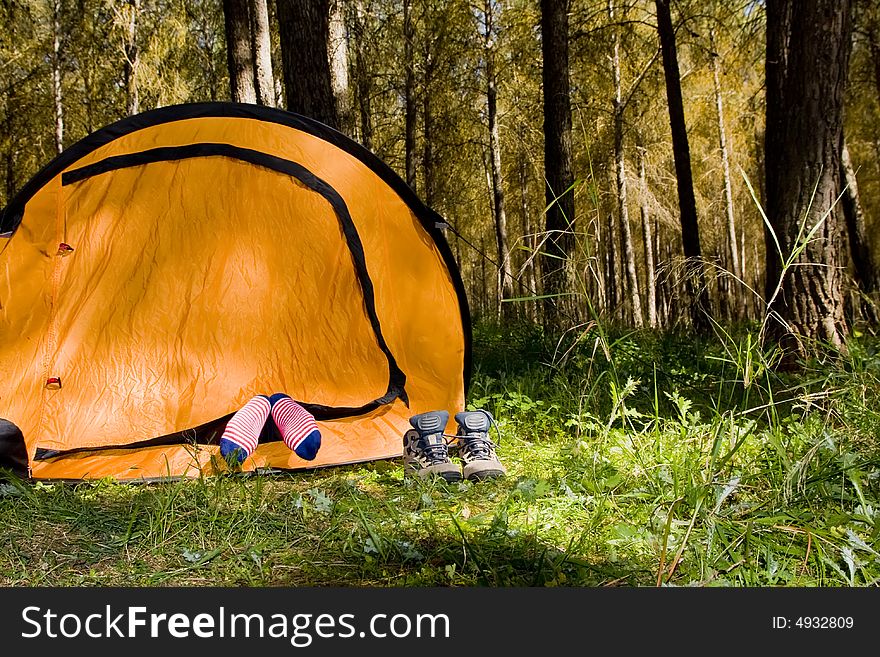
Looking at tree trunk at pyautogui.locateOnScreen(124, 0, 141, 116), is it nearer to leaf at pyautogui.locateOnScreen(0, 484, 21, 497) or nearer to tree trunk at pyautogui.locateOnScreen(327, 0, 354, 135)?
tree trunk at pyautogui.locateOnScreen(327, 0, 354, 135)

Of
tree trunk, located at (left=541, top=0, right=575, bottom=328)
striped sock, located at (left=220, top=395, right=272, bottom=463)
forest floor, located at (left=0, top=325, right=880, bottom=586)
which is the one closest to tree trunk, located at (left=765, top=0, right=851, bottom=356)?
forest floor, located at (left=0, top=325, right=880, bottom=586)

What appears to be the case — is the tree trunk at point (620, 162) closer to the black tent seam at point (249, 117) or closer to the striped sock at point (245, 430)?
the black tent seam at point (249, 117)

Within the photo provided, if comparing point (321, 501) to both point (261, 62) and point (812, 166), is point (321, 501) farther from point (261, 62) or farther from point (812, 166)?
point (261, 62)

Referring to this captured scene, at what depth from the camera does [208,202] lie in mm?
3686

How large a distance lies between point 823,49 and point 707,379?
6.56 feet

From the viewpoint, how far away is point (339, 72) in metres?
6.04

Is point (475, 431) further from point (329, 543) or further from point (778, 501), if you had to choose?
point (778, 501)

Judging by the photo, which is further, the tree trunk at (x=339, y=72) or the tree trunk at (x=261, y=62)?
the tree trunk at (x=261, y=62)

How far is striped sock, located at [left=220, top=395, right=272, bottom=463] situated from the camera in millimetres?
3041

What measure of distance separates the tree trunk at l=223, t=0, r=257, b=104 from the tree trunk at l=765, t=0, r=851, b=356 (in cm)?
537

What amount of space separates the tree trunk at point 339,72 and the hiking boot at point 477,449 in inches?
114

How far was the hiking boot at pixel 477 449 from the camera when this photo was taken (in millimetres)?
2922

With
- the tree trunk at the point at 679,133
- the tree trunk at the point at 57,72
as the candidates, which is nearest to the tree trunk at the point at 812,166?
the tree trunk at the point at 679,133

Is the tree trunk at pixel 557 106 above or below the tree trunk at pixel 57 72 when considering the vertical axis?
below
